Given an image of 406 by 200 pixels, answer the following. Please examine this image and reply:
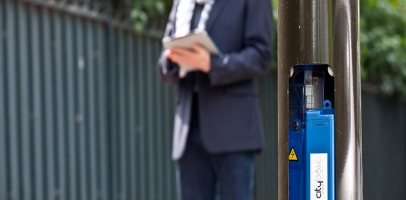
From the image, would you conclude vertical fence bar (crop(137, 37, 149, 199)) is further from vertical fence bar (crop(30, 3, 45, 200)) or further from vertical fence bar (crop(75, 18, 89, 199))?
vertical fence bar (crop(30, 3, 45, 200))

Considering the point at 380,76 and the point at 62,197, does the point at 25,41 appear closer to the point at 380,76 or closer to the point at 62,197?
the point at 62,197

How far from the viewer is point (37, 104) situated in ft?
16.9

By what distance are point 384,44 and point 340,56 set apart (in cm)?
778

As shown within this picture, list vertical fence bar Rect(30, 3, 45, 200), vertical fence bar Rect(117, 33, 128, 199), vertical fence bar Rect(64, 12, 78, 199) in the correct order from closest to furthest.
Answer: vertical fence bar Rect(30, 3, 45, 200)
vertical fence bar Rect(64, 12, 78, 199)
vertical fence bar Rect(117, 33, 128, 199)

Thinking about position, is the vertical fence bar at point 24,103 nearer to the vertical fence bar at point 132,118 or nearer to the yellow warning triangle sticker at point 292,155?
the vertical fence bar at point 132,118

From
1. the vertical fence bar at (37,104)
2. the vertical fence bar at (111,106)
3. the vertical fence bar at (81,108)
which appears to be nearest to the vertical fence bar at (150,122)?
the vertical fence bar at (111,106)

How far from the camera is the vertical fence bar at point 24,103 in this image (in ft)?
16.5

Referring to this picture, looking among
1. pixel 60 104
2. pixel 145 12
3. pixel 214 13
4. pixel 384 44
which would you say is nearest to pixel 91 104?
pixel 60 104

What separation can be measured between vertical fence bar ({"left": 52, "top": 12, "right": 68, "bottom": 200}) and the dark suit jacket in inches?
78.3

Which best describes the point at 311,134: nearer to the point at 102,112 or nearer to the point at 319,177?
the point at 319,177

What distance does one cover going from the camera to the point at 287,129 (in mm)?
2188

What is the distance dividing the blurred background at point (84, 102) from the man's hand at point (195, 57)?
198 cm

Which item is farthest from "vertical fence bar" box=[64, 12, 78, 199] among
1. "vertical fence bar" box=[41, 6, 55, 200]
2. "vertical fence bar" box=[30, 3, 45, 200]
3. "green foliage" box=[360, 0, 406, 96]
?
"green foliage" box=[360, 0, 406, 96]

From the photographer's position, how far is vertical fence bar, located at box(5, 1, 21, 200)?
493 cm
